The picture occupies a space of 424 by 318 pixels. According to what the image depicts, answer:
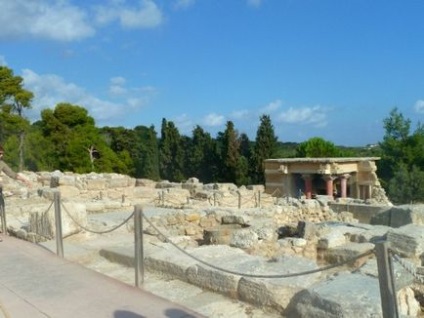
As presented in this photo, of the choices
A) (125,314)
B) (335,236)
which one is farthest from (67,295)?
(335,236)

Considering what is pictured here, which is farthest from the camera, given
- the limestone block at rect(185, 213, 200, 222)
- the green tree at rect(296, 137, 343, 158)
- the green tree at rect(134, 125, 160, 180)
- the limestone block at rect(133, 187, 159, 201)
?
the green tree at rect(134, 125, 160, 180)

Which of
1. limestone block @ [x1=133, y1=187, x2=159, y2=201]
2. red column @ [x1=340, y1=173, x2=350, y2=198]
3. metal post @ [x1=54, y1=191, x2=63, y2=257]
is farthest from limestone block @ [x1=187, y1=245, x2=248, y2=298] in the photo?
red column @ [x1=340, y1=173, x2=350, y2=198]

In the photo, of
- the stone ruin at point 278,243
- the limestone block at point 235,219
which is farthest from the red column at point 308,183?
the limestone block at point 235,219

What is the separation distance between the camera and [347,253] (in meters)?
7.04

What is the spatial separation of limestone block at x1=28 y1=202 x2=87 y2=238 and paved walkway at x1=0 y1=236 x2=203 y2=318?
1.21 m

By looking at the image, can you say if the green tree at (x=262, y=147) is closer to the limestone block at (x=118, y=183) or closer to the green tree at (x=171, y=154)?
the green tree at (x=171, y=154)

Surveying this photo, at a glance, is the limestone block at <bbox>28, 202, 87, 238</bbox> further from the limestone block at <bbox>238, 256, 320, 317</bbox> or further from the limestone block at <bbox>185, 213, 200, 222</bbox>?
the limestone block at <bbox>238, 256, 320, 317</bbox>

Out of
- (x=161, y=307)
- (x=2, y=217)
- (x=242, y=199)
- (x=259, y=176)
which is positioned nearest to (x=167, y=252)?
(x=161, y=307)

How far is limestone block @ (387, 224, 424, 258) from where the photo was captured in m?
6.89

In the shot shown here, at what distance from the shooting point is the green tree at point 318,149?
41969mm

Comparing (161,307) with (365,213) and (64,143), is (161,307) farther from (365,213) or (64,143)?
(64,143)

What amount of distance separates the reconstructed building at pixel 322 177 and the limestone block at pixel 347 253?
72.5ft

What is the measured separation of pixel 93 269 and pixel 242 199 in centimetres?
1391

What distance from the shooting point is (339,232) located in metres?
8.72
